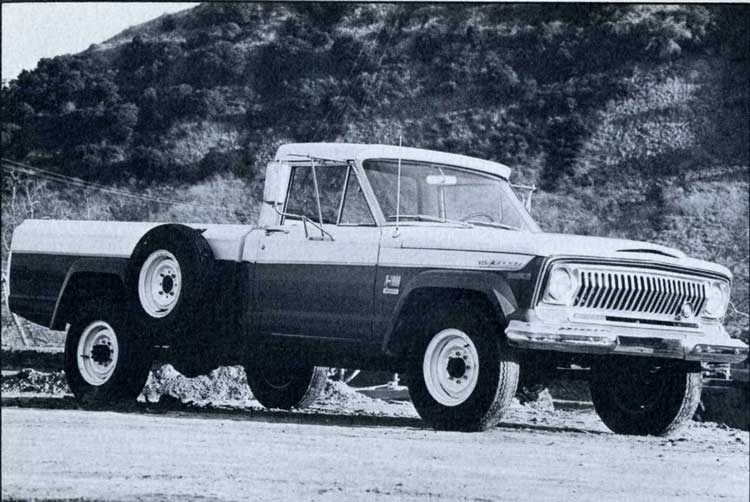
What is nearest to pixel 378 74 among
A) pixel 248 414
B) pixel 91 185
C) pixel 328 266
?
pixel 328 266

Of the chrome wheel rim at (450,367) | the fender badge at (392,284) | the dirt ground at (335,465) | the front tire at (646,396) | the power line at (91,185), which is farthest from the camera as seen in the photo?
the power line at (91,185)

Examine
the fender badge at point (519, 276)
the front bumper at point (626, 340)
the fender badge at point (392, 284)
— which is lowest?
the front bumper at point (626, 340)

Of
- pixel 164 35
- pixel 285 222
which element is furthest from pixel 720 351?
pixel 164 35

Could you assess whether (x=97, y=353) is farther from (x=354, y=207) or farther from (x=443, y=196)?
(x=443, y=196)

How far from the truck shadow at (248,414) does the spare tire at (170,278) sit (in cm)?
57

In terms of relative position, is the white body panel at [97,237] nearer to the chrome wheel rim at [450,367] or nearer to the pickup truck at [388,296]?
the pickup truck at [388,296]

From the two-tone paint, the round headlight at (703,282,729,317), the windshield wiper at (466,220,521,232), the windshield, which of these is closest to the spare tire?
the two-tone paint

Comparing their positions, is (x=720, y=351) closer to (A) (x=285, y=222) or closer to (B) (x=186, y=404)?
(A) (x=285, y=222)

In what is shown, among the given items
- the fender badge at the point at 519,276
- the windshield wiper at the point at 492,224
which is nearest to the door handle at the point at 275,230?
the windshield wiper at the point at 492,224

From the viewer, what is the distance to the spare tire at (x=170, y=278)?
681cm

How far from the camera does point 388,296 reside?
21.3 feet

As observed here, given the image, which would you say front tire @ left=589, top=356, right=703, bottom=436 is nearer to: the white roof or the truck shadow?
the truck shadow

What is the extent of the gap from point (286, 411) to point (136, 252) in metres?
1.36

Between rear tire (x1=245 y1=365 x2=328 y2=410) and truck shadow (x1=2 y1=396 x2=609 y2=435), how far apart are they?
6 cm
